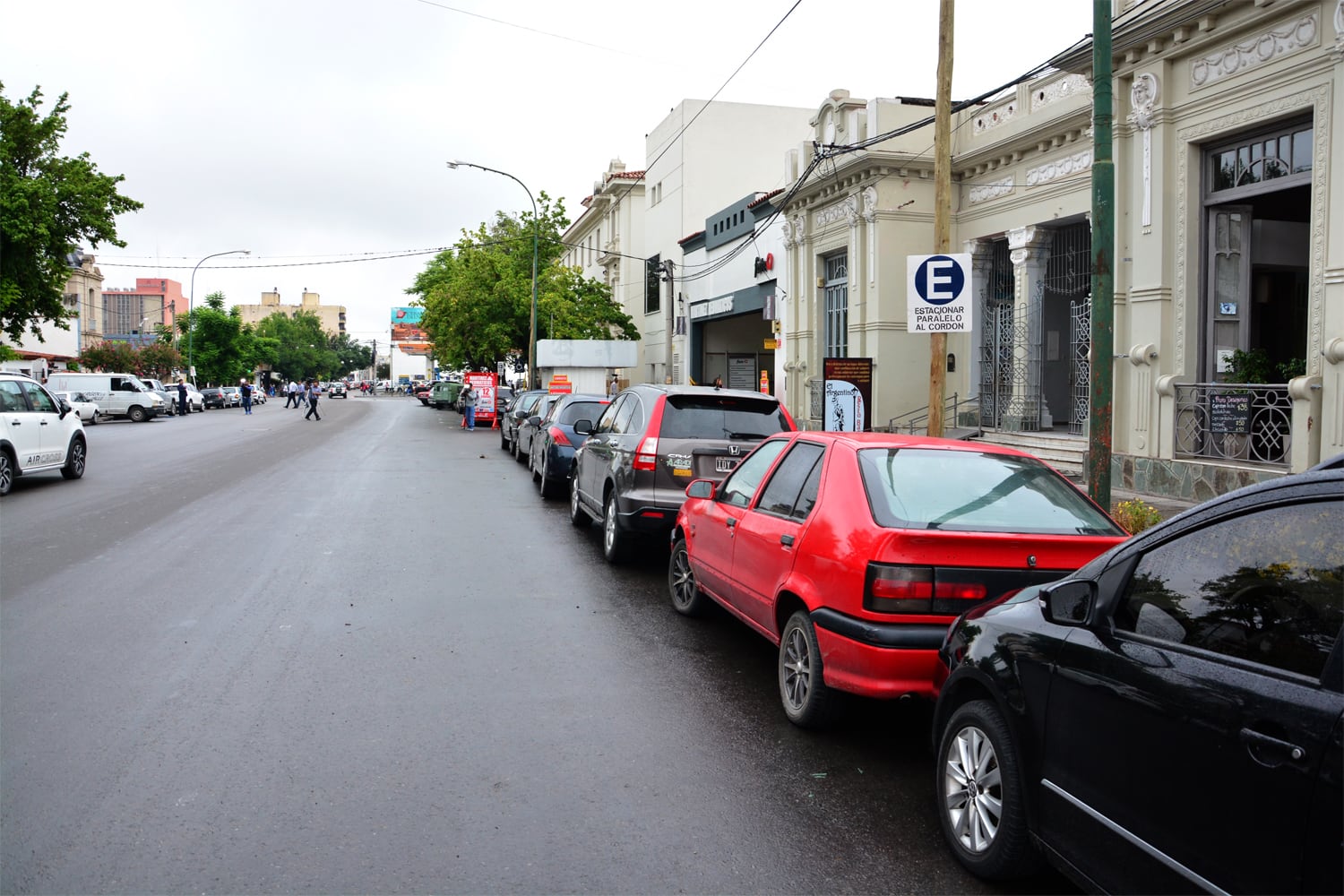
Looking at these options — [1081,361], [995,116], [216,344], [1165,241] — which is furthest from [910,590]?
[216,344]

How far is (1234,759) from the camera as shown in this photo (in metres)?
2.60

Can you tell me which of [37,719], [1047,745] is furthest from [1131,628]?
[37,719]

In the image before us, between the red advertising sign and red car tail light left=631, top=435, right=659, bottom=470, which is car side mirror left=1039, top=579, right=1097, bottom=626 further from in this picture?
the red advertising sign

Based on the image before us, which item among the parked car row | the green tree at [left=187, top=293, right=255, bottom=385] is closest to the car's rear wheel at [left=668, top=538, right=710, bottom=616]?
the parked car row

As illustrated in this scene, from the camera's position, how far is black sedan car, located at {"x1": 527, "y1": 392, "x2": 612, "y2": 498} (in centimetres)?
1536

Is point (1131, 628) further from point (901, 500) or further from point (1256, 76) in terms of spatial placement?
point (1256, 76)

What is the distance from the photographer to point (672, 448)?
970 centimetres

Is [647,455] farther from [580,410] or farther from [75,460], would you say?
[75,460]

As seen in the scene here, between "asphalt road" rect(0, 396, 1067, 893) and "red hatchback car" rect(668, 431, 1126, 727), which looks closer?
"asphalt road" rect(0, 396, 1067, 893)

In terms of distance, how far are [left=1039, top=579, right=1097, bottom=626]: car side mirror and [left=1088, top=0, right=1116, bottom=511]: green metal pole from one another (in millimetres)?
5808

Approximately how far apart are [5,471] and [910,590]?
49.6 ft

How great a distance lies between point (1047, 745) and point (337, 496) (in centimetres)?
1324

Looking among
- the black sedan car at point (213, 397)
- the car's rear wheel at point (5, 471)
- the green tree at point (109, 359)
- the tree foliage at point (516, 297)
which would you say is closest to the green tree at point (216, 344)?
the green tree at point (109, 359)

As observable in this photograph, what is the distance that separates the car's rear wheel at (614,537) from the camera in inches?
397
